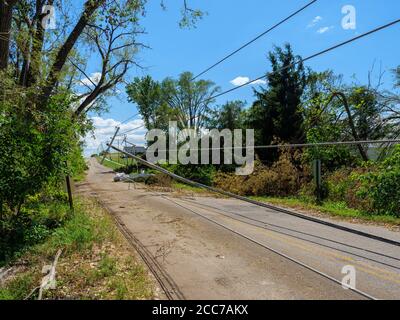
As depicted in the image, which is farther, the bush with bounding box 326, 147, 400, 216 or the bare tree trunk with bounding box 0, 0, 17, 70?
the bush with bounding box 326, 147, 400, 216

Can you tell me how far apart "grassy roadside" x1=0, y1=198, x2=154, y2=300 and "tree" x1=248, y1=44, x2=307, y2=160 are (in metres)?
18.2

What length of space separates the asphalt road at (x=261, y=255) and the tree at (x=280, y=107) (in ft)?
52.0

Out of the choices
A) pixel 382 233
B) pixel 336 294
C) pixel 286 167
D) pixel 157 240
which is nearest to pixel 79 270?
pixel 157 240

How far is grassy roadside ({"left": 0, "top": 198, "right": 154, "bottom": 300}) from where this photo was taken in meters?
6.38

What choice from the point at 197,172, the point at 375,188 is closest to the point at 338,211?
the point at 375,188

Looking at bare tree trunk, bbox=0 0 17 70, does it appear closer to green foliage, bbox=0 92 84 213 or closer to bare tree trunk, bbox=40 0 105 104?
green foliage, bbox=0 92 84 213

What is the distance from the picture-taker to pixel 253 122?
30547 mm

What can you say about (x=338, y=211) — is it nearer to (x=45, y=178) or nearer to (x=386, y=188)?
(x=386, y=188)

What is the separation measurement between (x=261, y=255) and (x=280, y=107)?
21.8m

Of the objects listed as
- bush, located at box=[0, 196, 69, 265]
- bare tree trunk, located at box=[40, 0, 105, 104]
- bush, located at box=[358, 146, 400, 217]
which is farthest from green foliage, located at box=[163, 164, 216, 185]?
bare tree trunk, located at box=[40, 0, 105, 104]

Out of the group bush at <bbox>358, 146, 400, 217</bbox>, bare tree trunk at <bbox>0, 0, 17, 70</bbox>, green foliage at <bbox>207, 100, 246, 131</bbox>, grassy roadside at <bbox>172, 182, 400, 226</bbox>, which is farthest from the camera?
green foliage at <bbox>207, 100, 246, 131</bbox>

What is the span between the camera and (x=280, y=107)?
93.8 ft
